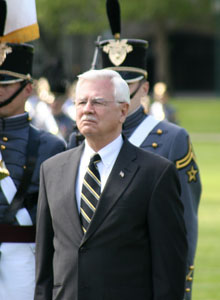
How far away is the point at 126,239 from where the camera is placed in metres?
3.62

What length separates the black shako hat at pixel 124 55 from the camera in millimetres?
5160

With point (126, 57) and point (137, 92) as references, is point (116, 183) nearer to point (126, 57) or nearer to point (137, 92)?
point (137, 92)

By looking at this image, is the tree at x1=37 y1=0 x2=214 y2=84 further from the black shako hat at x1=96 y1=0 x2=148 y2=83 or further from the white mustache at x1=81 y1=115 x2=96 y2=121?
the white mustache at x1=81 y1=115 x2=96 y2=121

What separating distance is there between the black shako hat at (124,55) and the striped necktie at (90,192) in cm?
140

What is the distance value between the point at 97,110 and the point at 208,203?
10.1m

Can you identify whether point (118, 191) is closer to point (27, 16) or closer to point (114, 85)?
point (114, 85)

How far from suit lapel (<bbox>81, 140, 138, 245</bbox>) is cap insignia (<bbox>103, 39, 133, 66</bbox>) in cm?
150

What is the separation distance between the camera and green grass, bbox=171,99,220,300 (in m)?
8.34

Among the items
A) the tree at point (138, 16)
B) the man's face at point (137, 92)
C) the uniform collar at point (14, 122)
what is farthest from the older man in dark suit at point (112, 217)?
the tree at point (138, 16)

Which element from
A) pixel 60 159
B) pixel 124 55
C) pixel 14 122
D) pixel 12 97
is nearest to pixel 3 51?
pixel 12 97

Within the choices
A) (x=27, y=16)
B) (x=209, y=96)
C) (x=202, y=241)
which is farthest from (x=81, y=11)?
(x=27, y=16)

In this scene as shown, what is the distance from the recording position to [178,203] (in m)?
3.74

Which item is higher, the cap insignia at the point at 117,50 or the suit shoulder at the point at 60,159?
the cap insignia at the point at 117,50

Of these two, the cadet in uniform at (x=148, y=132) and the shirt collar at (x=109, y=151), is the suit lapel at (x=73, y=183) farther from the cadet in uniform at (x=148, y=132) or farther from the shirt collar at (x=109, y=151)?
the cadet in uniform at (x=148, y=132)
